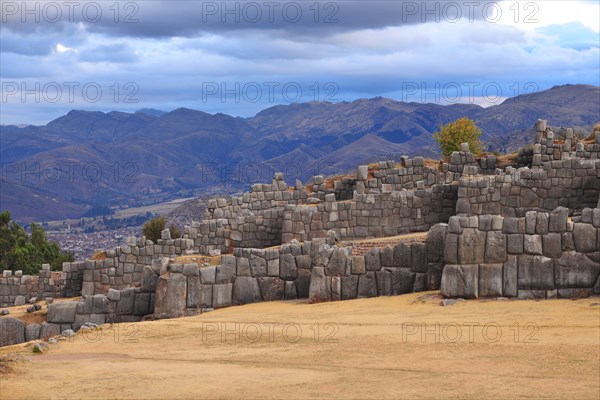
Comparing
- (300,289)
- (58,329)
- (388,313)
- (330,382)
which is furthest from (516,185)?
(330,382)

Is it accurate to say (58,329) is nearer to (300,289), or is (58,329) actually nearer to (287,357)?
(300,289)

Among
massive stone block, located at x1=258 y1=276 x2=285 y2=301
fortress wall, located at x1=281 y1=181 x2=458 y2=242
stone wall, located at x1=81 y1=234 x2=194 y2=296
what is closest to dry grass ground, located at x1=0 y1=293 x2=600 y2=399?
massive stone block, located at x1=258 y1=276 x2=285 y2=301

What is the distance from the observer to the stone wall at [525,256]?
70.5 ft

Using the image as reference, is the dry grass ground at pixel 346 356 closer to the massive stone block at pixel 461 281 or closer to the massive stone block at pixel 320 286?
the massive stone block at pixel 461 281

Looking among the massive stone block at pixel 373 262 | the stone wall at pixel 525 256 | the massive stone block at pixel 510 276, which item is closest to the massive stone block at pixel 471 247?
the stone wall at pixel 525 256

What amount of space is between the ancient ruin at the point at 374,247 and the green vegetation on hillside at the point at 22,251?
19.2 metres

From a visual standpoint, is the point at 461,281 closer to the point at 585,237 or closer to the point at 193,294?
the point at 585,237

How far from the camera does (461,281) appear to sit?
72.7 ft

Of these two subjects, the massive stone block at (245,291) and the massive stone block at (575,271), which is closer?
the massive stone block at (575,271)

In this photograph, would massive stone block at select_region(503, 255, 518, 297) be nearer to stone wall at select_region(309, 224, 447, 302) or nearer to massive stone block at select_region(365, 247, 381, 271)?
stone wall at select_region(309, 224, 447, 302)

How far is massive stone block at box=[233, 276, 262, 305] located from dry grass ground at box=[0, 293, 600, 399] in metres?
2.52

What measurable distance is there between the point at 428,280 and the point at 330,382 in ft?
25.9

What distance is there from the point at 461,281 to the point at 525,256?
1.48 metres

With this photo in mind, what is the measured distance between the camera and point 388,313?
71.0 ft
